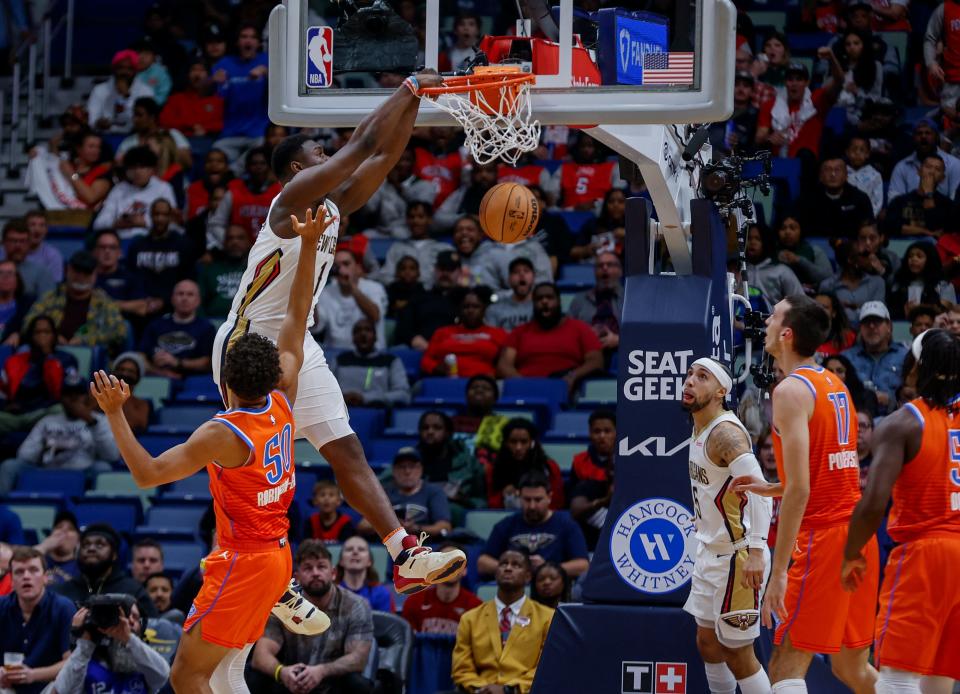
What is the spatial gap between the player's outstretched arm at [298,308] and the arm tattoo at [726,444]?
7.58 ft

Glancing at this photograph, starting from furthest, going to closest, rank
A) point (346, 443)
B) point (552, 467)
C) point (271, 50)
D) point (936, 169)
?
point (936, 169) < point (552, 467) < point (271, 50) < point (346, 443)

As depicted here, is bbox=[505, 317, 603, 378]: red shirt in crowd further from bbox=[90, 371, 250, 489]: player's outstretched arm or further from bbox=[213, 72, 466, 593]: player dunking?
bbox=[90, 371, 250, 489]: player's outstretched arm

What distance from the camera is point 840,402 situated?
754 cm

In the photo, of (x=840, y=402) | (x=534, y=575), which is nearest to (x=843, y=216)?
(x=534, y=575)

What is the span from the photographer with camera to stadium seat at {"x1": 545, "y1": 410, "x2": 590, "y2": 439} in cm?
421

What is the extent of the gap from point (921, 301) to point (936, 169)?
1.65 m

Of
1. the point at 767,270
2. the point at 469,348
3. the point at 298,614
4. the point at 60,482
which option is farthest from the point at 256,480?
the point at 767,270

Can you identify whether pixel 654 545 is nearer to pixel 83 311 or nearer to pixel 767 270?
pixel 767 270

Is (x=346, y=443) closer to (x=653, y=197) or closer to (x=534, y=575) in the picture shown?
(x=653, y=197)

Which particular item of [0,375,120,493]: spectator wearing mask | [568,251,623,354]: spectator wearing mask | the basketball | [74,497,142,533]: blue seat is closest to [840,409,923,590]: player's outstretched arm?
the basketball

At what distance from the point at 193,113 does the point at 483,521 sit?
768 cm

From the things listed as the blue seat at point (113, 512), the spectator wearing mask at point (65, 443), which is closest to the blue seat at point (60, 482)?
the spectator wearing mask at point (65, 443)

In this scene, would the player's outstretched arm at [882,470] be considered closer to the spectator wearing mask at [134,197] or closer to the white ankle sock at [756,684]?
the white ankle sock at [756,684]

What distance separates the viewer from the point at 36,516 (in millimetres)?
12422
